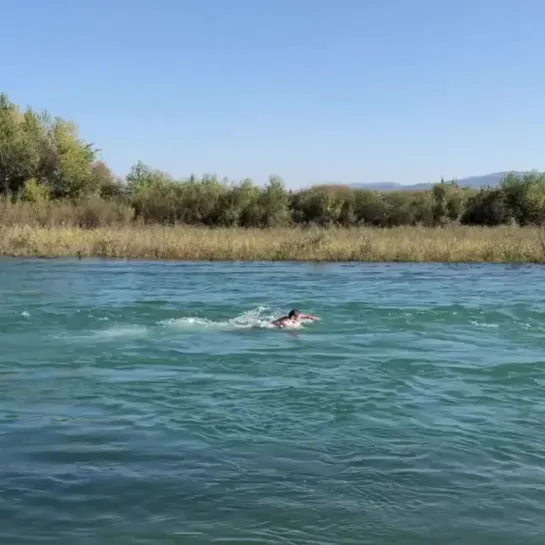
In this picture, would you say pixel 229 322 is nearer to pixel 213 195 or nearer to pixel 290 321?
pixel 290 321

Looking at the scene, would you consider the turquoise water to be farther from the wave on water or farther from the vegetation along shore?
the vegetation along shore

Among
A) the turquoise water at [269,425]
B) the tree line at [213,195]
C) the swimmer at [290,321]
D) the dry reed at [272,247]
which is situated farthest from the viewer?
the tree line at [213,195]

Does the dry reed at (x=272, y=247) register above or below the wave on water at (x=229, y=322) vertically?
above

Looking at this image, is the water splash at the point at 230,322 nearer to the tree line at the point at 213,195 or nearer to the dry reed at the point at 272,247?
the dry reed at the point at 272,247

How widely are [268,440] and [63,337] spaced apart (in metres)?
7.72

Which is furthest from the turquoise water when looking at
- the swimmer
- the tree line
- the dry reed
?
the tree line

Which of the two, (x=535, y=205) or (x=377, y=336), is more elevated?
(x=535, y=205)

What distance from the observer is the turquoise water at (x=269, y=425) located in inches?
254

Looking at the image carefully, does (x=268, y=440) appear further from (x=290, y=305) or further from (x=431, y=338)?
(x=290, y=305)

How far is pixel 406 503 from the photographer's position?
22.3 ft

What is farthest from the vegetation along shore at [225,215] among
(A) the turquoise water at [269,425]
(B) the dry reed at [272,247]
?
(A) the turquoise water at [269,425]

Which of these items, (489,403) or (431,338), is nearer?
(489,403)

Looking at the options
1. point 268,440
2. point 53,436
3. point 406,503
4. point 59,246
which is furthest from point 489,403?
point 59,246

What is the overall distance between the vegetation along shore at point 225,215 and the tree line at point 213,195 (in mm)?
79
